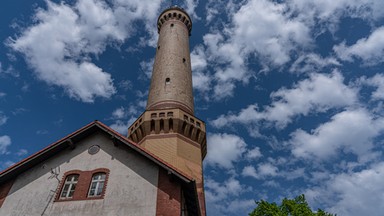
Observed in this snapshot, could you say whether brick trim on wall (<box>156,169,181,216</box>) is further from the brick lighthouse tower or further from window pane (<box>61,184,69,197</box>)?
the brick lighthouse tower

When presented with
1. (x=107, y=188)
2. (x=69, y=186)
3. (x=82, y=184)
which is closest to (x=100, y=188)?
(x=107, y=188)

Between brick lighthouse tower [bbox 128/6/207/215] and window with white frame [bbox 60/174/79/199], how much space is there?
27.5 ft

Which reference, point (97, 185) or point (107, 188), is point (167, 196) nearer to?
point (107, 188)

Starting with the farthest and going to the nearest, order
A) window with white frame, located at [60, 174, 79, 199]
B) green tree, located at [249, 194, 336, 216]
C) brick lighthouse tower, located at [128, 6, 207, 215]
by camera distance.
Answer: green tree, located at [249, 194, 336, 216], brick lighthouse tower, located at [128, 6, 207, 215], window with white frame, located at [60, 174, 79, 199]

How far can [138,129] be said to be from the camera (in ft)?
85.7

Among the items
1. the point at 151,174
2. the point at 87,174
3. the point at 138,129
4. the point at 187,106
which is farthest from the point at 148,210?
the point at 187,106

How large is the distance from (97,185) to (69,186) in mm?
1477

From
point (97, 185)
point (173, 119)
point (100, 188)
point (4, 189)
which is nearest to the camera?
point (100, 188)

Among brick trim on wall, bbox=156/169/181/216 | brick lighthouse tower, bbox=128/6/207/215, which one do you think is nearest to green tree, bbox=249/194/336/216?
brick lighthouse tower, bbox=128/6/207/215

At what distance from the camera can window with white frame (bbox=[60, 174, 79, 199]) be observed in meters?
14.6

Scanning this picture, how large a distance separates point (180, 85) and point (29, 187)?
17570mm

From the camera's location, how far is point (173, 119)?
989 inches

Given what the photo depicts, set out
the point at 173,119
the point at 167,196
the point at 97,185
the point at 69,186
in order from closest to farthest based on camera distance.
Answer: the point at 167,196 → the point at 97,185 → the point at 69,186 → the point at 173,119

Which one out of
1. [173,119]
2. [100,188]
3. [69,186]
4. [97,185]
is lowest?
[100,188]
